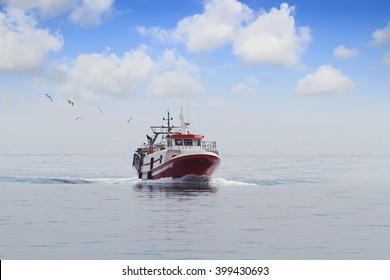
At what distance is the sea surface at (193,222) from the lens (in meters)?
32.9

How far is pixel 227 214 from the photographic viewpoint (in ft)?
158

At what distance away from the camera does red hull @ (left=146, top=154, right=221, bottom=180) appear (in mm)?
74188

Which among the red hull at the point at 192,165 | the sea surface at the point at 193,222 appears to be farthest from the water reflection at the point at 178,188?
the red hull at the point at 192,165

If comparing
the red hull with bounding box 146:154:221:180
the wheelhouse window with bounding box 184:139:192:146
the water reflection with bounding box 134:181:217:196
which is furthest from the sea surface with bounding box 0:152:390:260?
the wheelhouse window with bounding box 184:139:192:146

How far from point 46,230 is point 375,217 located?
1004 inches

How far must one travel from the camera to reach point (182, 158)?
74438 millimetres

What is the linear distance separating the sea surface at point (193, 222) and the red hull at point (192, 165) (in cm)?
182

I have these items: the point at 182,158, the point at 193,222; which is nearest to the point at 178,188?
the point at 182,158

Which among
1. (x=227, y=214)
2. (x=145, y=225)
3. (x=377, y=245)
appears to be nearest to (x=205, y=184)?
(x=227, y=214)

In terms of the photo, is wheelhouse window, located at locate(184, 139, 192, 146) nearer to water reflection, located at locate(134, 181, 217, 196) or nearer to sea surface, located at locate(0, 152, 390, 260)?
water reflection, located at locate(134, 181, 217, 196)

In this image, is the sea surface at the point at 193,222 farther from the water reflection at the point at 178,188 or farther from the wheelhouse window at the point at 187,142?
the wheelhouse window at the point at 187,142
